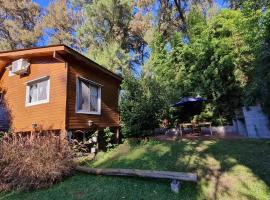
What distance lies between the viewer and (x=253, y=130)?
11.0 metres

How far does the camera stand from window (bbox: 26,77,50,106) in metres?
10.1

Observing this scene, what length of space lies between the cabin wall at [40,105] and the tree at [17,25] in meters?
14.5

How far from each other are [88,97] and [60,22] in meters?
18.5

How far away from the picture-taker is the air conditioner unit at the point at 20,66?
35.2 ft

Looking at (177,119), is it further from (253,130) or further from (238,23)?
(238,23)

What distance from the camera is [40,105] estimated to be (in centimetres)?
1002

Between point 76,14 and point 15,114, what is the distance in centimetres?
1862

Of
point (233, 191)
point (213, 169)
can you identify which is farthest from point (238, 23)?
point (233, 191)

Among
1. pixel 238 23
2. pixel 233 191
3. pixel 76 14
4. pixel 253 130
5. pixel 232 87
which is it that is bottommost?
pixel 233 191

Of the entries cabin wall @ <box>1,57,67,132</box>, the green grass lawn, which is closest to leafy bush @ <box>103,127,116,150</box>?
the green grass lawn

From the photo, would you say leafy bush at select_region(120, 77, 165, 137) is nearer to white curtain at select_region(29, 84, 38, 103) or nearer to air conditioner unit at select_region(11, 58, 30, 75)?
white curtain at select_region(29, 84, 38, 103)

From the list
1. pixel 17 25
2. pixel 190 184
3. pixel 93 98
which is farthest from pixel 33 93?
pixel 17 25

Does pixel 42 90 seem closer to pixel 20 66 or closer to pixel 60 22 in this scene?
pixel 20 66

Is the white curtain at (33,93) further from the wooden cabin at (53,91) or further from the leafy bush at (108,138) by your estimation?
the leafy bush at (108,138)
